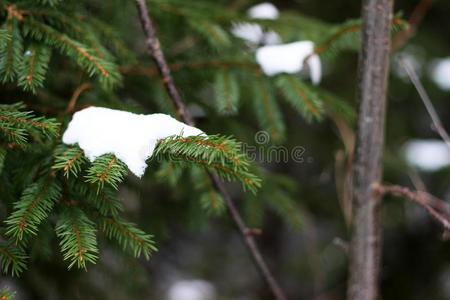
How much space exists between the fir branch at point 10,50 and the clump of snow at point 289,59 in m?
1.04

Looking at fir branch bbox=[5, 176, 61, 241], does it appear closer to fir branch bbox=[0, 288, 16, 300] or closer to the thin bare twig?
fir branch bbox=[0, 288, 16, 300]

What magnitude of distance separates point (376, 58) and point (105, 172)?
1.05 metres

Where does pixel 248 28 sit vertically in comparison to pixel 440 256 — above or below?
above

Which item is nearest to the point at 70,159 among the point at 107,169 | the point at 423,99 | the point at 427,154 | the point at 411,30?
the point at 107,169

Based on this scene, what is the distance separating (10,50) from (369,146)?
50.4 inches

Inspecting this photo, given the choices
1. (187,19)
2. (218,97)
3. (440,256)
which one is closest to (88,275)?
(218,97)

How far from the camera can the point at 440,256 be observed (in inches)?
159

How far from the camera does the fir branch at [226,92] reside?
2.03 metres

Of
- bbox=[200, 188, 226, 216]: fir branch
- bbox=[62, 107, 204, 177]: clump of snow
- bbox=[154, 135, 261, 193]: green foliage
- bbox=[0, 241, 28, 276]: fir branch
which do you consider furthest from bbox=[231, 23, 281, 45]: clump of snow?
bbox=[0, 241, 28, 276]: fir branch

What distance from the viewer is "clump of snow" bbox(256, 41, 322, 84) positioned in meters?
2.14

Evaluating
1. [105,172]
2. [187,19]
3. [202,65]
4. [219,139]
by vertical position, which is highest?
[187,19]

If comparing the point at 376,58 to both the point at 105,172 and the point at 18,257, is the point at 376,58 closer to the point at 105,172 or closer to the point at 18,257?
the point at 105,172

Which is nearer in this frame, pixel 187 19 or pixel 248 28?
pixel 187 19

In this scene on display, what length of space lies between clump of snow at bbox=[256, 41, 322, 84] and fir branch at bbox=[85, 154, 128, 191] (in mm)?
1071
